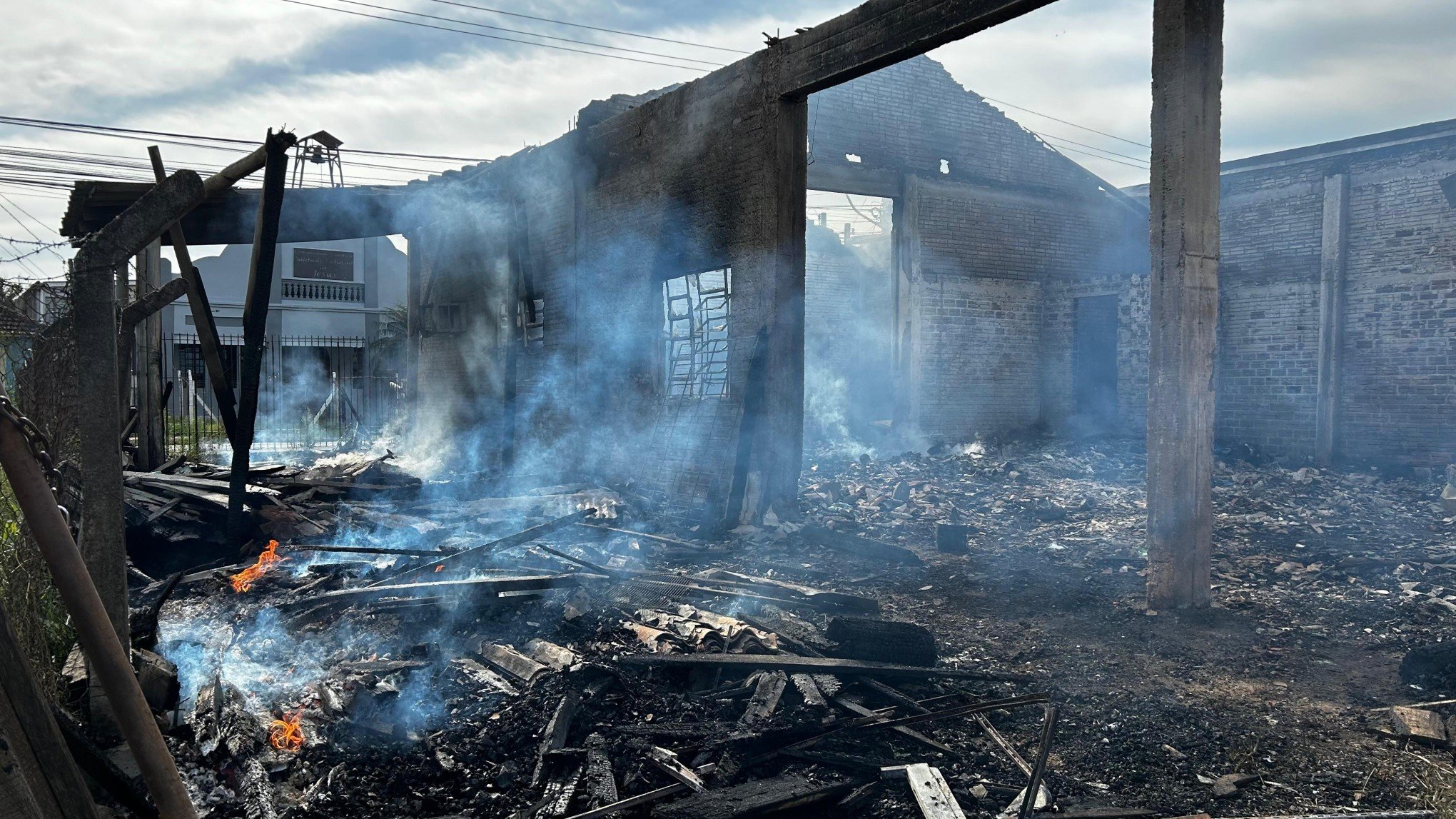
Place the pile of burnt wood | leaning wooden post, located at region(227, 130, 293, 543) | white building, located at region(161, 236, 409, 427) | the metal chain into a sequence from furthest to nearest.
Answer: white building, located at region(161, 236, 409, 427)
leaning wooden post, located at region(227, 130, 293, 543)
the pile of burnt wood
the metal chain

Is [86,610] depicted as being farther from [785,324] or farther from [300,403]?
[300,403]

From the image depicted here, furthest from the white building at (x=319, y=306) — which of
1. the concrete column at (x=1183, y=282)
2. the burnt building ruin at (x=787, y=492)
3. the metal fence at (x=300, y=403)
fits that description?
the concrete column at (x=1183, y=282)

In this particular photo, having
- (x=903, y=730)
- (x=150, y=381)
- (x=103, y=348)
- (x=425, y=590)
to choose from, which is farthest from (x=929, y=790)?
(x=150, y=381)

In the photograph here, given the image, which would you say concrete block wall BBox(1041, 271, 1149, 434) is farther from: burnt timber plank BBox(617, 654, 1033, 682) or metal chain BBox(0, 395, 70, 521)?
metal chain BBox(0, 395, 70, 521)

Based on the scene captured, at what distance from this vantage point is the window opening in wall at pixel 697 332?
1072 cm

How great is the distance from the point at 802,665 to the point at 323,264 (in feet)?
133

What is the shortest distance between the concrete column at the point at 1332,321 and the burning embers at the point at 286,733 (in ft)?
55.5

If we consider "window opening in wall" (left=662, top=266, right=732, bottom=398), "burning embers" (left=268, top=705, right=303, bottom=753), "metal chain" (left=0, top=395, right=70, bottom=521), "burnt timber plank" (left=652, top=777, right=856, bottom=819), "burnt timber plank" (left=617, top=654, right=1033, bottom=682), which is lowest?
"burnt timber plank" (left=652, top=777, right=856, bottom=819)

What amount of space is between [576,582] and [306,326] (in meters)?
36.0

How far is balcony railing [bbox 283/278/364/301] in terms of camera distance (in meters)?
37.9

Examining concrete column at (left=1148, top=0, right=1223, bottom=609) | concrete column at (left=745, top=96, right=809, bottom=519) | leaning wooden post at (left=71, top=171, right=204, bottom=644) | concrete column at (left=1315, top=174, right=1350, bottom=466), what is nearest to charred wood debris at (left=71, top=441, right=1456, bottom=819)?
concrete column at (left=745, top=96, right=809, bottom=519)

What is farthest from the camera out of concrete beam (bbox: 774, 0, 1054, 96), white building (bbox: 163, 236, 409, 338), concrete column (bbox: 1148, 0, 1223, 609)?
white building (bbox: 163, 236, 409, 338)

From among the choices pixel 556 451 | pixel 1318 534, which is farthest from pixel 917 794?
pixel 556 451

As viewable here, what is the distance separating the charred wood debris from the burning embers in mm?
13
